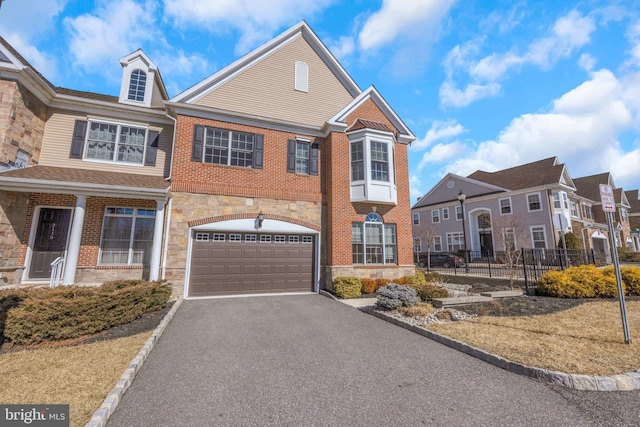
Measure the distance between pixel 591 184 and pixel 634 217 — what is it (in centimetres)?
1640

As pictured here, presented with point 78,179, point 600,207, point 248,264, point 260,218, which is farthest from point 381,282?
point 600,207

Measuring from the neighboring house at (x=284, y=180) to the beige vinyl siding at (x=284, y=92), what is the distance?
2.1 inches

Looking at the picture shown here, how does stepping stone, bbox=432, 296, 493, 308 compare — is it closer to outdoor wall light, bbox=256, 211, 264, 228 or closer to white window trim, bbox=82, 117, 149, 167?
outdoor wall light, bbox=256, 211, 264, 228

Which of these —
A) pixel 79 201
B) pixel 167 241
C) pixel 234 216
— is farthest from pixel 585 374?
pixel 79 201

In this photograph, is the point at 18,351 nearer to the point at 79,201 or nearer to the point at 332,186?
the point at 79,201

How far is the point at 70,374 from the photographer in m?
4.31

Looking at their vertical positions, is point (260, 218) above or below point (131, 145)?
below

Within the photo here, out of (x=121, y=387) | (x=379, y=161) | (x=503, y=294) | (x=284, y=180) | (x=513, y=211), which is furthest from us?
(x=513, y=211)

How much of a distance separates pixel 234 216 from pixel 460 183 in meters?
29.9

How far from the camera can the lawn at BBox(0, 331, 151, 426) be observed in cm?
358

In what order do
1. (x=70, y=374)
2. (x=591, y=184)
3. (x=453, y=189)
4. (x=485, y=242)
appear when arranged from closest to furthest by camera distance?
(x=70, y=374), (x=485, y=242), (x=453, y=189), (x=591, y=184)

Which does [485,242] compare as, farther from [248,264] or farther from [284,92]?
[248,264]

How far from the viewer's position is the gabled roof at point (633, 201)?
42.7 meters

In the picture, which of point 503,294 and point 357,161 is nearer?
point 503,294
